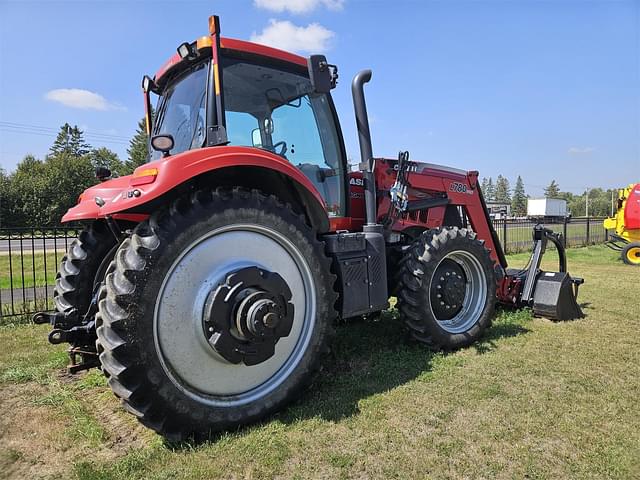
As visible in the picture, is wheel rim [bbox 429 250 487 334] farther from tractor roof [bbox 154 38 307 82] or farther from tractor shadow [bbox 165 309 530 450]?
tractor roof [bbox 154 38 307 82]

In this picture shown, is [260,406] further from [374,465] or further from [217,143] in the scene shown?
[217,143]

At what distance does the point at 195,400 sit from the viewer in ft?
8.38

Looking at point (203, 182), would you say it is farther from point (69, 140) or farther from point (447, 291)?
point (69, 140)

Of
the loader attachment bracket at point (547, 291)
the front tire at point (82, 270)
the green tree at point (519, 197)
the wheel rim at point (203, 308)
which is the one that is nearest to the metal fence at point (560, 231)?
the loader attachment bracket at point (547, 291)

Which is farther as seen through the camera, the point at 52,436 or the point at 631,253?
the point at 631,253

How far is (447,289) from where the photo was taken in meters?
4.38

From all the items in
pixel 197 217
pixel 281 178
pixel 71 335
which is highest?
pixel 281 178

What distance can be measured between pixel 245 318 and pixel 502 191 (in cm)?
13769

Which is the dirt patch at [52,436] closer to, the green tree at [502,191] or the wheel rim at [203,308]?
the wheel rim at [203,308]

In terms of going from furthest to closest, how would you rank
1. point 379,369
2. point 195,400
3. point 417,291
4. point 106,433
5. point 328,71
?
1. point 417,291
2. point 379,369
3. point 328,71
4. point 106,433
5. point 195,400

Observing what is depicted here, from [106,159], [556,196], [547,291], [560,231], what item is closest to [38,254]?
[547,291]

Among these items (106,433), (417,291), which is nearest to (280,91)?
(417,291)

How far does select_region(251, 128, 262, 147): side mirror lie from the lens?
11.9 feet

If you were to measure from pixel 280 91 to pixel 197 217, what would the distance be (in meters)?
1.70
